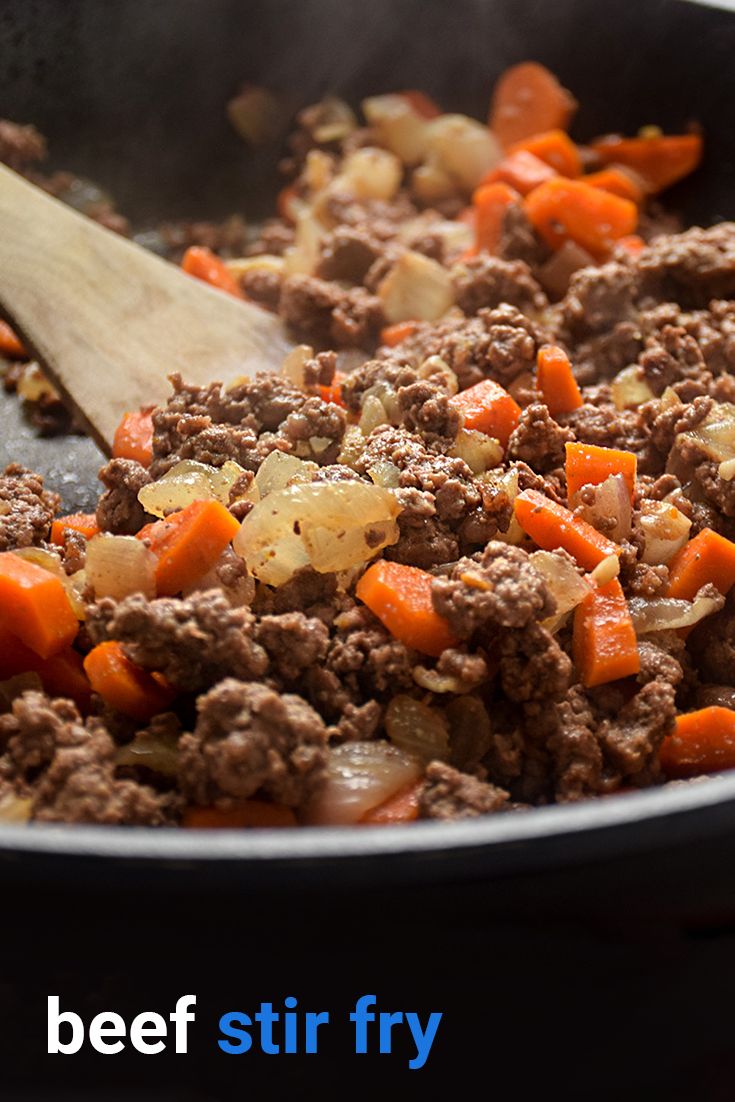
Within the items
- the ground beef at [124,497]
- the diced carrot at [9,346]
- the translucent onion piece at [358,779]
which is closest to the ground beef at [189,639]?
the translucent onion piece at [358,779]

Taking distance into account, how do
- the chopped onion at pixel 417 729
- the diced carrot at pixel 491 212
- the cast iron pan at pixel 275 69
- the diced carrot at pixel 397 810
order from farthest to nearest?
the cast iron pan at pixel 275 69 → the diced carrot at pixel 491 212 → the chopped onion at pixel 417 729 → the diced carrot at pixel 397 810

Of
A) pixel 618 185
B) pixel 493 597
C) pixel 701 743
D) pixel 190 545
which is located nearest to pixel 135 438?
pixel 190 545

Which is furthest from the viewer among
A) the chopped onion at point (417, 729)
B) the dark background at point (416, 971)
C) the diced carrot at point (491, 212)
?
the diced carrot at point (491, 212)

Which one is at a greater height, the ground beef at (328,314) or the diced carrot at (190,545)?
the ground beef at (328,314)

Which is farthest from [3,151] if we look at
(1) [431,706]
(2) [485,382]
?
(1) [431,706]

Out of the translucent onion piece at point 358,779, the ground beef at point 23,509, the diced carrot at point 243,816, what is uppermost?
the ground beef at point 23,509

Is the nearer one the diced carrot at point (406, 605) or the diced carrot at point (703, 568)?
the diced carrot at point (406, 605)

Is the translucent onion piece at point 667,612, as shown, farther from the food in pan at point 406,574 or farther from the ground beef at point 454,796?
the ground beef at point 454,796
